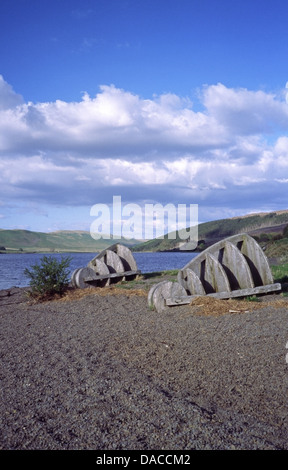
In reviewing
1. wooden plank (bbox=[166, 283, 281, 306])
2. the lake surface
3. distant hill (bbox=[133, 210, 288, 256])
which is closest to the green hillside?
distant hill (bbox=[133, 210, 288, 256])

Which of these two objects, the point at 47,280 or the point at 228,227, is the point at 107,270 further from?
the point at 228,227

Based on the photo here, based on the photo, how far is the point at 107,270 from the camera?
60.3 feet

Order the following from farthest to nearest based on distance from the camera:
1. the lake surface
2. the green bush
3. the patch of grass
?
the lake surface, the green bush, the patch of grass

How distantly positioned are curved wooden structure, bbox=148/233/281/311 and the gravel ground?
0.88 meters

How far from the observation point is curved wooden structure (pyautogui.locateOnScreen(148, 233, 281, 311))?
36.9ft

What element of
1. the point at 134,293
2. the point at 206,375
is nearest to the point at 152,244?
the point at 134,293

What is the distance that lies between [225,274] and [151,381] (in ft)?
21.2

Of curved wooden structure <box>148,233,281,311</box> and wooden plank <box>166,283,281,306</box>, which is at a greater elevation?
curved wooden structure <box>148,233,281,311</box>

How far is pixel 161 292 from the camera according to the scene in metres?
11.0

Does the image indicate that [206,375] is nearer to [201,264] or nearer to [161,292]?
[161,292]

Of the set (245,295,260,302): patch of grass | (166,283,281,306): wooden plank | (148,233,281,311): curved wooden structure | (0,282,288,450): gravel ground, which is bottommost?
(0,282,288,450): gravel ground

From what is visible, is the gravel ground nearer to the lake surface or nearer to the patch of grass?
the patch of grass

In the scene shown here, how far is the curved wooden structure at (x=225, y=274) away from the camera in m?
11.2

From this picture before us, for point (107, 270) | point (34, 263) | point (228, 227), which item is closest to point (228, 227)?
point (228, 227)
